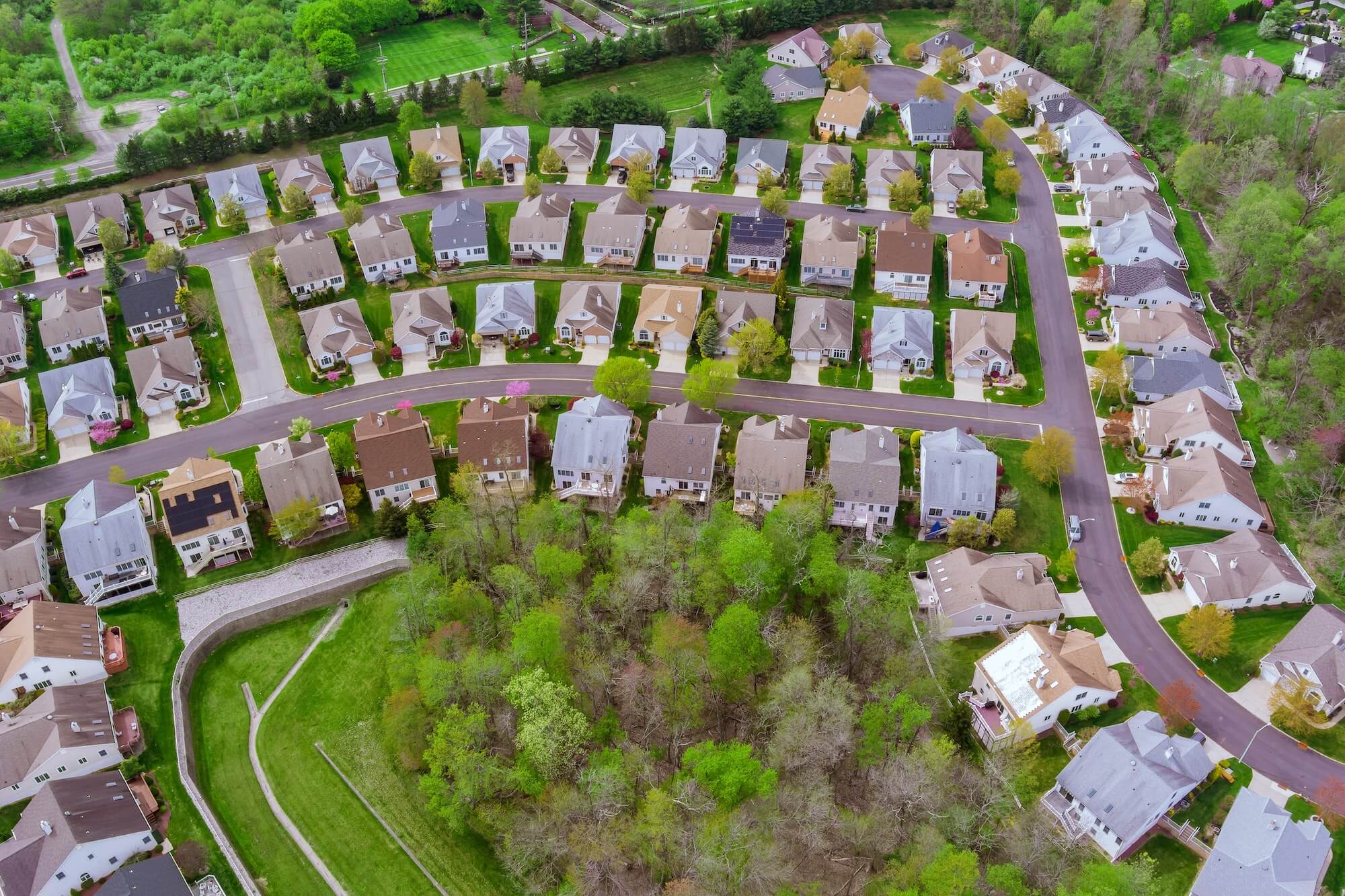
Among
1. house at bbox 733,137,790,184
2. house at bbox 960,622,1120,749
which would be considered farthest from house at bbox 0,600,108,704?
house at bbox 733,137,790,184

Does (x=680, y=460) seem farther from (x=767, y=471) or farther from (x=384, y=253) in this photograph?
(x=384, y=253)

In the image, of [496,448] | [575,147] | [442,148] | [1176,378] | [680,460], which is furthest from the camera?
[575,147]

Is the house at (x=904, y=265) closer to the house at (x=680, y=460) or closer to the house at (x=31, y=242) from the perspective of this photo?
the house at (x=680, y=460)

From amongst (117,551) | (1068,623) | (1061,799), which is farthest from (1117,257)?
(117,551)

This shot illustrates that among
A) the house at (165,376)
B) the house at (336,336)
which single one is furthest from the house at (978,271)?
the house at (165,376)

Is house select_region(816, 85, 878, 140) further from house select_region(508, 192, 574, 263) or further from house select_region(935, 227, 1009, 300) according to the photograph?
house select_region(508, 192, 574, 263)

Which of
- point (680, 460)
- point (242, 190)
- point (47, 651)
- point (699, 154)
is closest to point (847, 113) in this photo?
point (699, 154)
